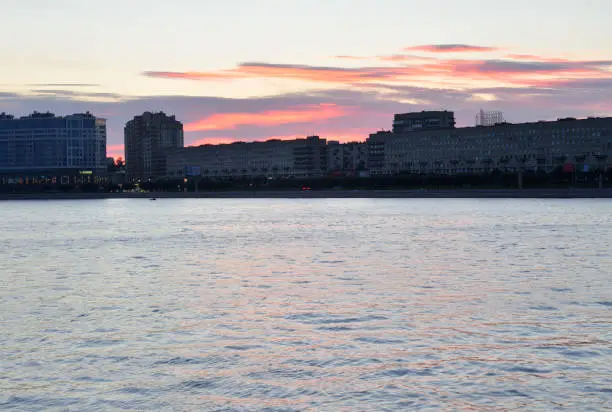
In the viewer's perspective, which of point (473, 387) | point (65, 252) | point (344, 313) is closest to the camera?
point (473, 387)

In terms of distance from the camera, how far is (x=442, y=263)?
3391 centimetres

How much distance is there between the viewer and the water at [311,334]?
42.8 feet

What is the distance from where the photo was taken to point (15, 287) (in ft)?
89.6

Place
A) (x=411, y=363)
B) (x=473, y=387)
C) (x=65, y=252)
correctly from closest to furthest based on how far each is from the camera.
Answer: (x=473, y=387) < (x=411, y=363) < (x=65, y=252)

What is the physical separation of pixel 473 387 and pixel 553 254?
2557 cm

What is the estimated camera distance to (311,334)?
17750 mm

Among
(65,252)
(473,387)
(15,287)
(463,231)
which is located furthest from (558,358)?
(463,231)

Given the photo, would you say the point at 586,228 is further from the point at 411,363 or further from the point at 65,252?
the point at 411,363

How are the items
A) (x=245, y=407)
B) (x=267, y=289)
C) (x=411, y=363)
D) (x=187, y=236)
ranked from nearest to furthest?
(x=245, y=407) → (x=411, y=363) → (x=267, y=289) → (x=187, y=236)

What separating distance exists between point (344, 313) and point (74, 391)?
862cm

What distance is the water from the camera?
13.0 meters

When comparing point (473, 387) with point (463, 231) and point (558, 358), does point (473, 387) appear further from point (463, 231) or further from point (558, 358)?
point (463, 231)

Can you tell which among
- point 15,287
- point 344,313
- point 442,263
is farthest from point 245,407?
point 442,263

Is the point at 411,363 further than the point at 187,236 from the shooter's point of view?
No
